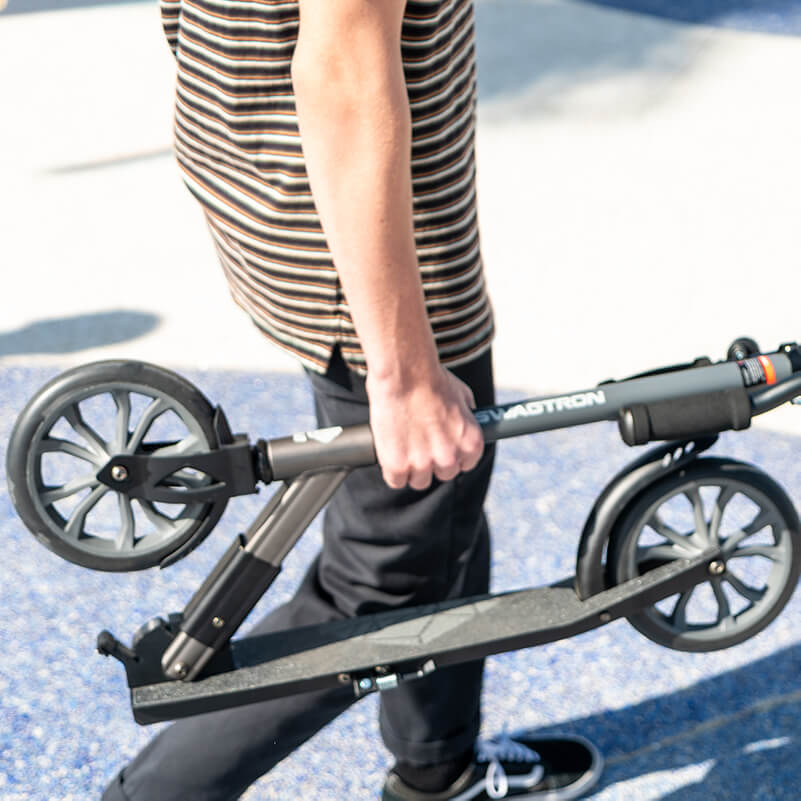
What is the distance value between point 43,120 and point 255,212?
418cm

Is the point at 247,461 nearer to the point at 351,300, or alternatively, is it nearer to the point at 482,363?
the point at 351,300

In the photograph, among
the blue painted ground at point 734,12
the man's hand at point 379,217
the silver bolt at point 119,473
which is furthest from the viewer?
the blue painted ground at point 734,12

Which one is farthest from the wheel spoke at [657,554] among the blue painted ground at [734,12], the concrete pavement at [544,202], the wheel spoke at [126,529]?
the blue painted ground at [734,12]

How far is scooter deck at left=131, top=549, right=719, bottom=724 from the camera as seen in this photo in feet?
5.22

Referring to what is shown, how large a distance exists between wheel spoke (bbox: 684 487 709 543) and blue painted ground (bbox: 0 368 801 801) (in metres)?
0.65

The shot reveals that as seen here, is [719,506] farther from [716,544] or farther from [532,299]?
[532,299]

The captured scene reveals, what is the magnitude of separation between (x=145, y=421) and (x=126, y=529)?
0.15 metres

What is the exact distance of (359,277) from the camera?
4.45ft

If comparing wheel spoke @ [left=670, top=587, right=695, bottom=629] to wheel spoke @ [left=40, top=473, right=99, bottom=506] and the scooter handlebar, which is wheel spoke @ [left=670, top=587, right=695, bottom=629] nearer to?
the scooter handlebar

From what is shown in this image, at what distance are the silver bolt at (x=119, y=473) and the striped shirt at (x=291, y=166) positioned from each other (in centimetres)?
28

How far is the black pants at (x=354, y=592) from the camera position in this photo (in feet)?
5.50

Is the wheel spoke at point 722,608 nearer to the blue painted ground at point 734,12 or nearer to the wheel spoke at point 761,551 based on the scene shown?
the wheel spoke at point 761,551

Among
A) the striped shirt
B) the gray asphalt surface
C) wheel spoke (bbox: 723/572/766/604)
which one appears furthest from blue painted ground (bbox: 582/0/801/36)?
the striped shirt

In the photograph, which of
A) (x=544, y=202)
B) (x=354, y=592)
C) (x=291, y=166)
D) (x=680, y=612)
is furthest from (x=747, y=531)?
(x=544, y=202)
